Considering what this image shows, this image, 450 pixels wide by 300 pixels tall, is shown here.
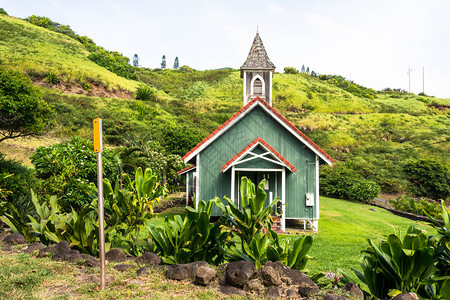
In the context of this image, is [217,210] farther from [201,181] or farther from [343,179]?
[343,179]

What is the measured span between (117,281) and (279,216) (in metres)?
8.45

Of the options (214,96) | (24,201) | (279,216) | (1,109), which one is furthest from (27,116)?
(214,96)

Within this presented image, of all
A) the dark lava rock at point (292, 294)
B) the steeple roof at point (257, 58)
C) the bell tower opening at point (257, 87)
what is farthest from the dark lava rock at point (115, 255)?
the steeple roof at point (257, 58)

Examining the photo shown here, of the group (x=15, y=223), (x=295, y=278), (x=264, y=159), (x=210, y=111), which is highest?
(x=210, y=111)

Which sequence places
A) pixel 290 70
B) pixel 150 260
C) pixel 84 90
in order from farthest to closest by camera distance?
pixel 290 70 → pixel 84 90 → pixel 150 260

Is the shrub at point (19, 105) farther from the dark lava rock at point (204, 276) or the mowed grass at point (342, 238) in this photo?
the mowed grass at point (342, 238)

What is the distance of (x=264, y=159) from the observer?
38.4 feet

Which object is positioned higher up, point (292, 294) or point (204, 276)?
point (204, 276)

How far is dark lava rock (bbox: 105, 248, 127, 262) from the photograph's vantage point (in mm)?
5074

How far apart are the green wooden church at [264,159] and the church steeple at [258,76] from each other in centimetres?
199

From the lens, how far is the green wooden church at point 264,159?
39.4 feet

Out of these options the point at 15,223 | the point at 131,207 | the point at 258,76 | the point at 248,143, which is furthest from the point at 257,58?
the point at 15,223

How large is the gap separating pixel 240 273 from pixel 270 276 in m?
0.42

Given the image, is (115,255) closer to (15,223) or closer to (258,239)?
(258,239)
